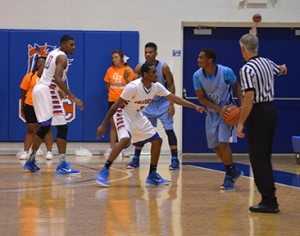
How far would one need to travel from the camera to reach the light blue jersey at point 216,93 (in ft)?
26.1

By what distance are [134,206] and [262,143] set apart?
136 centimetres

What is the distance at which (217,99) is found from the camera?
805 centimetres

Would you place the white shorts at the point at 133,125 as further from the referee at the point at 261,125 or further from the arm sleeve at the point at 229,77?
the referee at the point at 261,125

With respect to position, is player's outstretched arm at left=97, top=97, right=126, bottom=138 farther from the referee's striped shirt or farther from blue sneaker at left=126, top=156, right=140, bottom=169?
blue sneaker at left=126, top=156, right=140, bottom=169

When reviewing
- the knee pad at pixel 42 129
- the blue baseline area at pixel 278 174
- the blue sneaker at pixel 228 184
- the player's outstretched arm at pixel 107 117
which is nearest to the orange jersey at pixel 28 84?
the knee pad at pixel 42 129

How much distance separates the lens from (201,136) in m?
14.0

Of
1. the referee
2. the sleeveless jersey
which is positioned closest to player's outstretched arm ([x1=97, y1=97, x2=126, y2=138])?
the sleeveless jersey

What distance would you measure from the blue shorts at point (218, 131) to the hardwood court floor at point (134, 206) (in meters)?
0.56

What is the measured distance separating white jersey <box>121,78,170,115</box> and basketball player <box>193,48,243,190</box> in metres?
0.49

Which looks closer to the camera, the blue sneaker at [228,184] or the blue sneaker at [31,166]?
the blue sneaker at [228,184]

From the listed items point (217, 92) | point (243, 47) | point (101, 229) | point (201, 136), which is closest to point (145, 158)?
point (201, 136)

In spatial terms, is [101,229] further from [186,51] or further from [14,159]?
[186,51]

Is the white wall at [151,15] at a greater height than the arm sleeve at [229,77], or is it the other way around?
the white wall at [151,15]

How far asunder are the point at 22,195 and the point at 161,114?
3.42 metres
